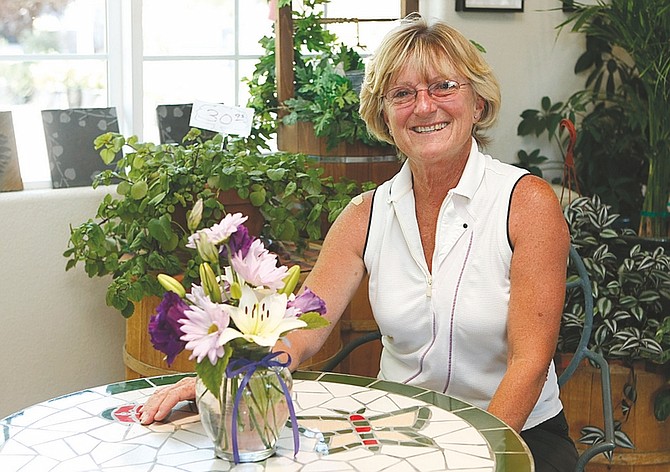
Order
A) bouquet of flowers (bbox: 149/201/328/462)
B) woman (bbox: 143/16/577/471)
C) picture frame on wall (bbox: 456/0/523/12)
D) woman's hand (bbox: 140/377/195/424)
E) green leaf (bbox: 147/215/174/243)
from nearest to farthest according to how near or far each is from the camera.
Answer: bouquet of flowers (bbox: 149/201/328/462) < woman's hand (bbox: 140/377/195/424) < woman (bbox: 143/16/577/471) < green leaf (bbox: 147/215/174/243) < picture frame on wall (bbox: 456/0/523/12)

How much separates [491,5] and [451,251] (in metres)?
1.83

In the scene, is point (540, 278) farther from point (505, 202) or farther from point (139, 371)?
point (139, 371)

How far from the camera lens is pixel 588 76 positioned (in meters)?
3.99

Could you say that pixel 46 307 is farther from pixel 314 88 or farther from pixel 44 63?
pixel 314 88

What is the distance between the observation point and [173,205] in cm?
280

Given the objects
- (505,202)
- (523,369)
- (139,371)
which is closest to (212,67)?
(139,371)

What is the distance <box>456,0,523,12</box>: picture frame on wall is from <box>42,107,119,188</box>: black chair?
1300mm

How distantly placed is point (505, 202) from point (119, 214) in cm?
115

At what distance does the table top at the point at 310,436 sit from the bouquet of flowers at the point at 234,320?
9cm

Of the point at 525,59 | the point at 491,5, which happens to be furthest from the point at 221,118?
the point at 525,59

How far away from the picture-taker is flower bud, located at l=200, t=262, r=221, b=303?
153 centimetres

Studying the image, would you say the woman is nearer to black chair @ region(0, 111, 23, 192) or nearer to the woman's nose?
Result: the woman's nose

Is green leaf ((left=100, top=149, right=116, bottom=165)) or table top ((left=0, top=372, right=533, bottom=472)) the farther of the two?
green leaf ((left=100, top=149, right=116, bottom=165))

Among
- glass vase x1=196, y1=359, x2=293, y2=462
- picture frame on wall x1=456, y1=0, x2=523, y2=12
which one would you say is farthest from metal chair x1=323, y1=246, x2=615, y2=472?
picture frame on wall x1=456, y1=0, x2=523, y2=12
